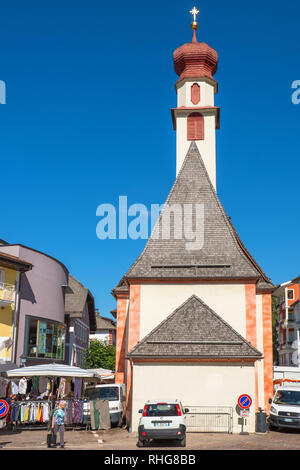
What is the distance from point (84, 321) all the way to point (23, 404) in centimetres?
4149

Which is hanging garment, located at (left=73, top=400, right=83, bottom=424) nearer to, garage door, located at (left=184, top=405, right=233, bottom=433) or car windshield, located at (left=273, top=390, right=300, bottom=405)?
garage door, located at (left=184, top=405, right=233, bottom=433)

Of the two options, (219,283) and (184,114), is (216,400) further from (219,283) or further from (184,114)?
(184,114)

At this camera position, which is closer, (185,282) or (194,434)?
(194,434)

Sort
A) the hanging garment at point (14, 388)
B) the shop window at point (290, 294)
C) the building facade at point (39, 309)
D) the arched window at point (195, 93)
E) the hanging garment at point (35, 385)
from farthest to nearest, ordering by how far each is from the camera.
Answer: the shop window at point (290, 294)
the hanging garment at point (35, 385)
the building facade at point (39, 309)
the arched window at point (195, 93)
the hanging garment at point (14, 388)

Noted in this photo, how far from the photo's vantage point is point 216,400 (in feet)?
77.7

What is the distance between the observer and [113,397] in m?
26.9

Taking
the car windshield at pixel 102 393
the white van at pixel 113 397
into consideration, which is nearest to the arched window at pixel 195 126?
the white van at pixel 113 397

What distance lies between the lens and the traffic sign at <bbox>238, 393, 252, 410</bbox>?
2258cm

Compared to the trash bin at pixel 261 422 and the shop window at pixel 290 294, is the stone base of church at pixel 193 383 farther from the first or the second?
the shop window at pixel 290 294

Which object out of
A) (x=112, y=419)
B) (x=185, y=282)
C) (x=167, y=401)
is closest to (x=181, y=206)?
(x=185, y=282)

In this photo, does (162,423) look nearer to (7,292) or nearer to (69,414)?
(69,414)

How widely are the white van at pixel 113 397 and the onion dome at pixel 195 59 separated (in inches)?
850

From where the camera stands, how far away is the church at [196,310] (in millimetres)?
23891
